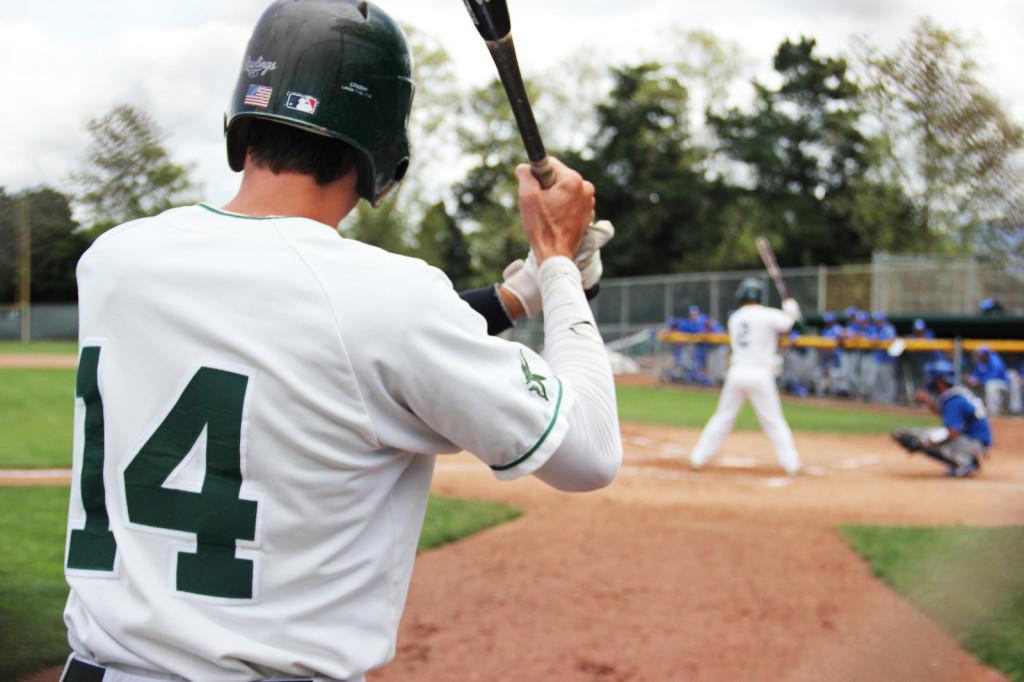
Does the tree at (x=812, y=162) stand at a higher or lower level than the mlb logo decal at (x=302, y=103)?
higher

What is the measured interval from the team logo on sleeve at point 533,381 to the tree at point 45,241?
5.28 feet

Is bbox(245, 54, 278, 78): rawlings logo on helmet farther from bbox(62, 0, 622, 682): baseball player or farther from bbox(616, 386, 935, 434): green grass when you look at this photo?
bbox(616, 386, 935, 434): green grass

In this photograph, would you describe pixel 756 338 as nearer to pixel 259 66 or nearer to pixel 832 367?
pixel 259 66

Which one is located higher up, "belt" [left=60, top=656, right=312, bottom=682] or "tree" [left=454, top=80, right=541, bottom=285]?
"tree" [left=454, top=80, right=541, bottom=285]

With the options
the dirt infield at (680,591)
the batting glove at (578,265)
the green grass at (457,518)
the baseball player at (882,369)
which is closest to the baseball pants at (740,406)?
→ the dirt infield at (680,591)

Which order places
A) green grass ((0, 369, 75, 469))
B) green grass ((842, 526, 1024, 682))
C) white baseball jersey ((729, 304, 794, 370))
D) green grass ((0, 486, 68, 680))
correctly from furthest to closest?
white baseball jersey ((729, 304, 794, 370)), green grass ((0, 369, 75, 469)), green grass ((0, 486, 68, 680)), green grass ((842, 526, 1024, 682))

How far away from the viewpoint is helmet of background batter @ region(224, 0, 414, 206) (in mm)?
1269

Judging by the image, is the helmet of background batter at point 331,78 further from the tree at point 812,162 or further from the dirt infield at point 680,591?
the dirt infield at point 680,591

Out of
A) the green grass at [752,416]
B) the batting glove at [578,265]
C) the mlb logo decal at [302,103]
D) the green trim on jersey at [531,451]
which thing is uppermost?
the mlb logo decal at [302,103]

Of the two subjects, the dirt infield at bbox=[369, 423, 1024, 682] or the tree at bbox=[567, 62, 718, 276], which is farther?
the tree at bbox=[567, 62, 718, 276]

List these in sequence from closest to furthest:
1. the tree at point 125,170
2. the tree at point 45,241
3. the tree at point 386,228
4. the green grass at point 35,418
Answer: the tree at point 45,241
the tree at point 125,170
the green grass at point 35,418
the tree at point 386,228

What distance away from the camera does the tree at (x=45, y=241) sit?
7.38ft

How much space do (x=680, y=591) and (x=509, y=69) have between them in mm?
3448

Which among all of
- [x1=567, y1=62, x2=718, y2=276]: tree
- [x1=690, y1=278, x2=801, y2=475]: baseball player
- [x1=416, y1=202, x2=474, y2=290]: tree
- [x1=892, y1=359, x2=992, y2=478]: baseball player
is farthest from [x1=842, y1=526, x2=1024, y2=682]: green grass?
[x1=416, y1=202, x2=474, y2=290]: tree
